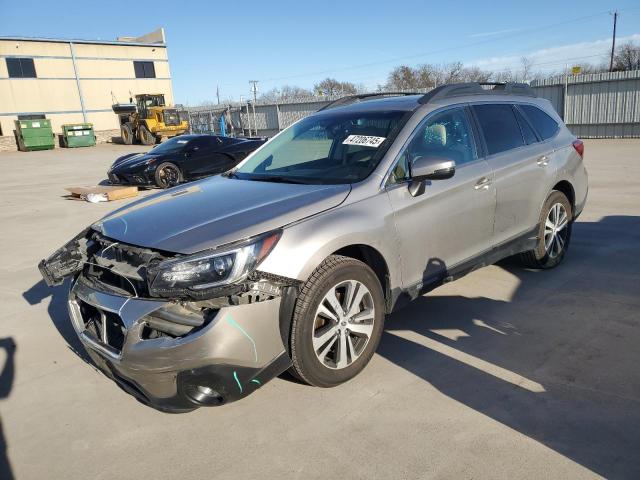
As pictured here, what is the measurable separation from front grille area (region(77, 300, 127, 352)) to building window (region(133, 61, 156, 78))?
154ft

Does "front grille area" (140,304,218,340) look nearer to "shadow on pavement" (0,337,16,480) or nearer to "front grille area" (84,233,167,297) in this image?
"front grille area" (84,233,167,297)

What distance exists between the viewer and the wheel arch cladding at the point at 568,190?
521 centimetres

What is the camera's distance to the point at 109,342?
9.68 ft

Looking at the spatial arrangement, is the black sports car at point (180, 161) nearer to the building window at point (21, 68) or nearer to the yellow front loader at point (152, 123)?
the yellow front loader at point (152, 123)

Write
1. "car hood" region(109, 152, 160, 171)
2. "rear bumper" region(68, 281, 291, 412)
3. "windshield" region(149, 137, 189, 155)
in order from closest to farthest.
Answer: "rear bumper" region(68, 281, 291, 412), "car hood" region(109, 152, 160, 171), "windshield" region(149, 137, 189, 155)

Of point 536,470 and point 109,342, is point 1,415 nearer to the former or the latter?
point 109,342

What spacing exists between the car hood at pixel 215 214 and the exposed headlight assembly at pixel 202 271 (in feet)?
0.24

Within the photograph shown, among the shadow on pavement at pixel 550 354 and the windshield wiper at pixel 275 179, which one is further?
the windshield wiper at pixel 275 179

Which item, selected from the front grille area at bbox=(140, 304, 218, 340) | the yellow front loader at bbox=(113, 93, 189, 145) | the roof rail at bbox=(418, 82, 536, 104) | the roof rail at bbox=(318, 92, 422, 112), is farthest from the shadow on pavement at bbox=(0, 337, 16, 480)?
the yellow front loader at bbox=(113, 93, 189, 145)

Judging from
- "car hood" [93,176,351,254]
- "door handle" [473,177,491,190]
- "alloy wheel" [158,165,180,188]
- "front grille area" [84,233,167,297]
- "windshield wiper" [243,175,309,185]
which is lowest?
"alloy wheel" [158,165,180,188]

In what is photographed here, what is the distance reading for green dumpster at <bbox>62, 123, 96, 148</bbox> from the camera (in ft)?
115

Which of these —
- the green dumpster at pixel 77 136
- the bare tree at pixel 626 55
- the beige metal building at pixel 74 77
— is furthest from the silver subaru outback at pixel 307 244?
the bare tree at pixel 626 55

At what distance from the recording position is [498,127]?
4.56 m

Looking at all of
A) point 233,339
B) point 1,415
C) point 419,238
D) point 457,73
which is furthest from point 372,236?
point 457,73
